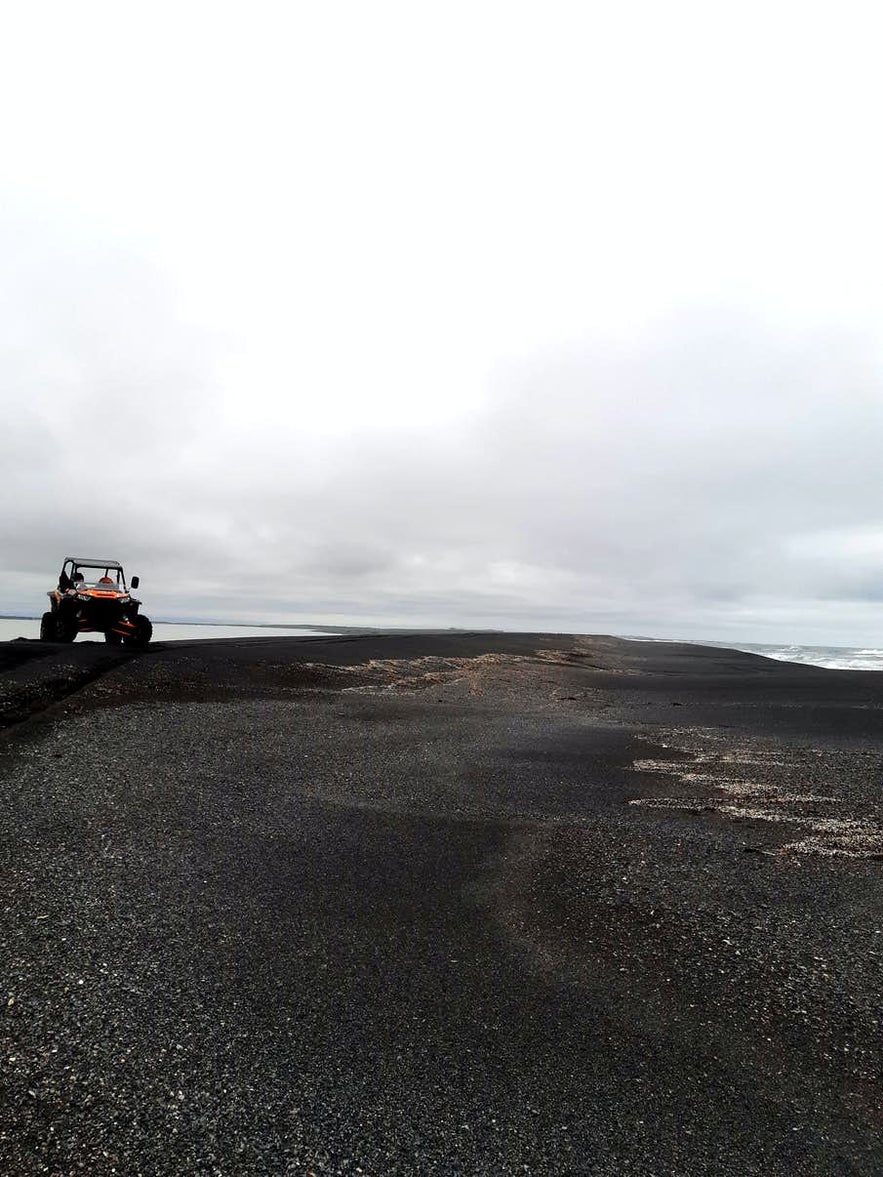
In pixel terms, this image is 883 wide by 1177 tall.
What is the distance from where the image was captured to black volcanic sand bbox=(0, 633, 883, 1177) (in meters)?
3.50

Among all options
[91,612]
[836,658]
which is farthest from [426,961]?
[836,658]

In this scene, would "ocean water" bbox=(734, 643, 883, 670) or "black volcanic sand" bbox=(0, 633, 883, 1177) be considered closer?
"black volcanic sand" bbox=(0, 633, 883, 1177)

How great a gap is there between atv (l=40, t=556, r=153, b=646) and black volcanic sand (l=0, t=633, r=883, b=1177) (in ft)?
38.5

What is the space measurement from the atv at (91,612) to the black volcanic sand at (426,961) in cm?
1174

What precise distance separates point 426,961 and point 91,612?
22.2 metres

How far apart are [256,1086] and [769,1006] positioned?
11.5ft

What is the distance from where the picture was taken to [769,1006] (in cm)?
479

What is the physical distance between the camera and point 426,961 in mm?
5246

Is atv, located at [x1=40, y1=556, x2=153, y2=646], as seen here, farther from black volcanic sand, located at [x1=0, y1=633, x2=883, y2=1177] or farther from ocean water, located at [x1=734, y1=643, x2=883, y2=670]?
ocean water, located at [x1=734, y1=643, x2=883, y2=670]

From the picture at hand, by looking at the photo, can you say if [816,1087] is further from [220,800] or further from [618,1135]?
[220,800]

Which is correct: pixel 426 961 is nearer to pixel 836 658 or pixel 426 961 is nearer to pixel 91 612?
pixel 91 612

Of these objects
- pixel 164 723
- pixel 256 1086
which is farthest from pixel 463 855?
pixel 164 723

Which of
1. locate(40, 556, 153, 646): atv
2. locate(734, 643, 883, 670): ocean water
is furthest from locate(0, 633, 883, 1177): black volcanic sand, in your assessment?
locate(734, 643, 883, 670): ocean water

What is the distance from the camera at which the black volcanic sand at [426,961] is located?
3.50 meters
